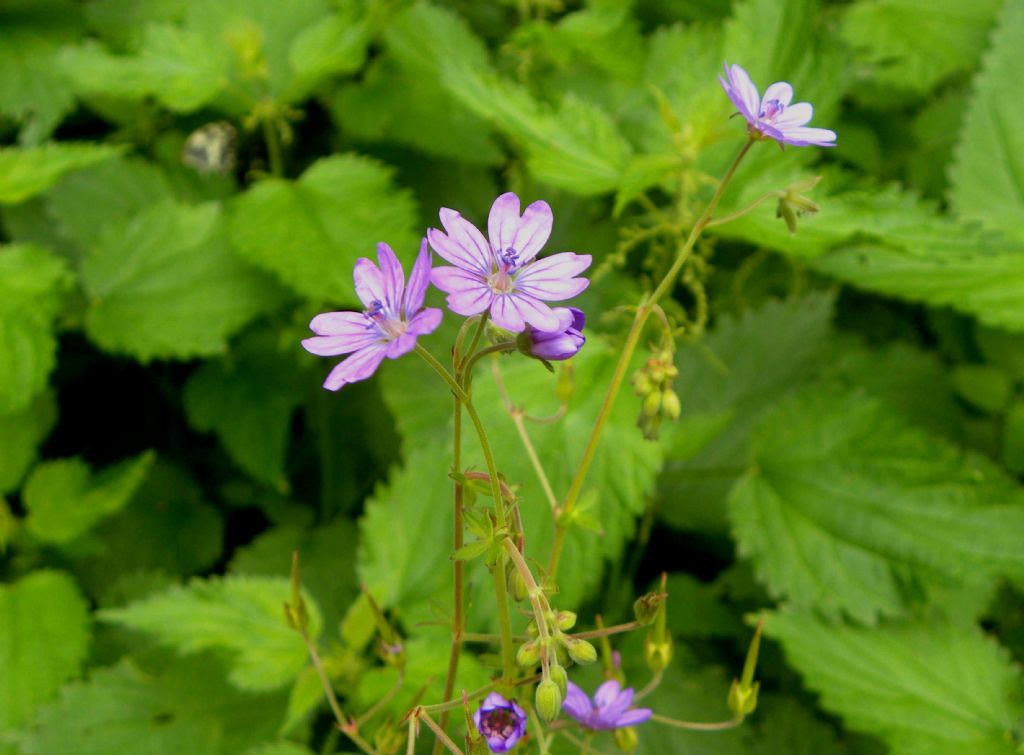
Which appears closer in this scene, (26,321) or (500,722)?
(500,722)

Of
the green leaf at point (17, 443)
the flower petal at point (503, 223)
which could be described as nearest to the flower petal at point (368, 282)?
the flower petal at point (503, 223)

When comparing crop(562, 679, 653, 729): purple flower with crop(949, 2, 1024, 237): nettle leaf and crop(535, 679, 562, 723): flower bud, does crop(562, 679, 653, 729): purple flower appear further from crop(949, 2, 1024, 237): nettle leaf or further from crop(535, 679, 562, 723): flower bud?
crop(949, 2, 1024, 237): nettle leaf

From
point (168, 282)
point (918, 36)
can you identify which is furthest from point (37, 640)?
point (918, 36)

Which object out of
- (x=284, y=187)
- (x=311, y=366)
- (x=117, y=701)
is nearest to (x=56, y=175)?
(x=284, y=187)

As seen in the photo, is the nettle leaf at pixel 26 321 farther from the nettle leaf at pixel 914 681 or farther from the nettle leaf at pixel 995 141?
the nettle leaf at pixel 995 141

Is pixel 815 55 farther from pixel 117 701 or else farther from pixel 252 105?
pixel 117 701

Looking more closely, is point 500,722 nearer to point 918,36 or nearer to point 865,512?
point 865,512
